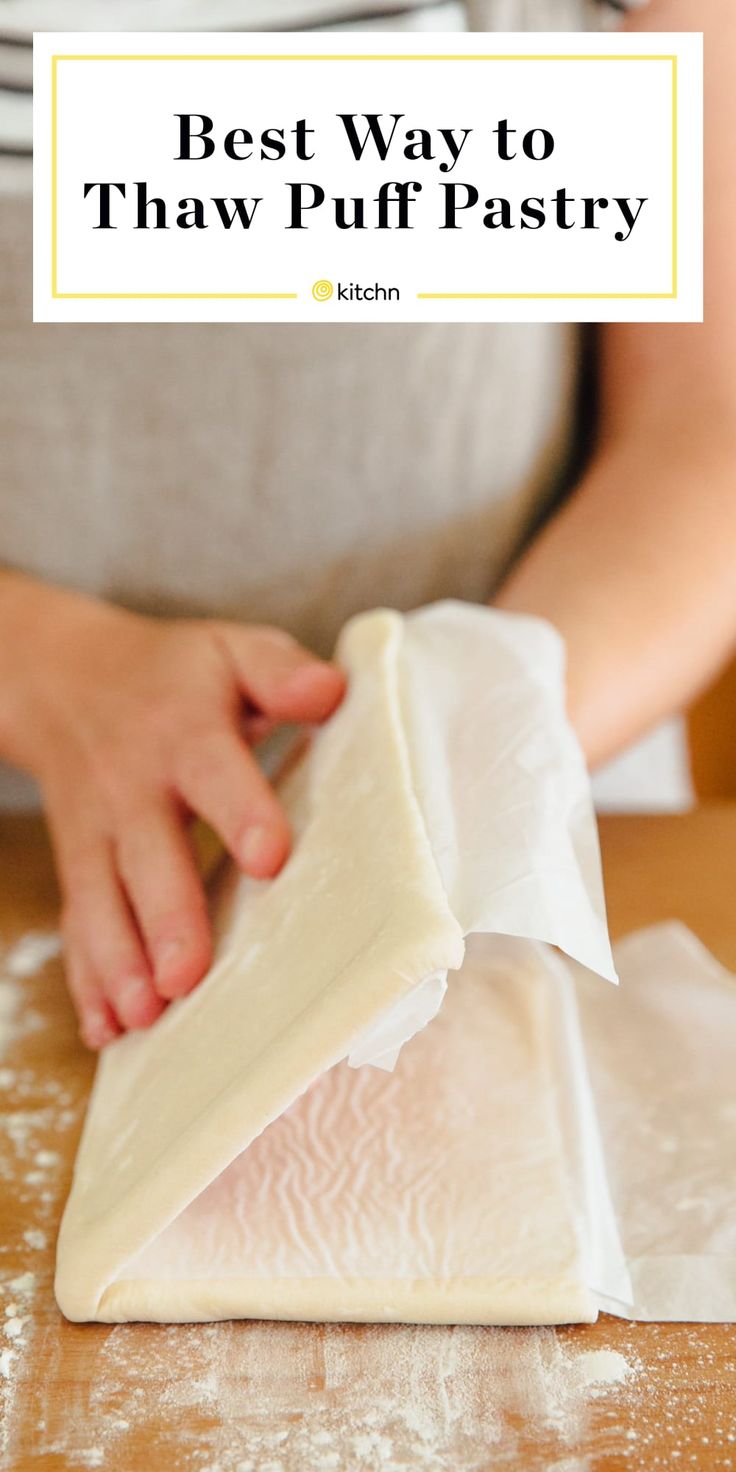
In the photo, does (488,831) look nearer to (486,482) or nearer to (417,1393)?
(417,1393)

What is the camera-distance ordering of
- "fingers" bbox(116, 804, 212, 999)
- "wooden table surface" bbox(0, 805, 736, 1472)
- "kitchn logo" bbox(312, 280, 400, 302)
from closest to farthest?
"wooden table surface" bbox(0, 805, 736, 1472) → "fingers" bbox(116, 804, 212, 999) → "kitchn logo" bbox(312, 280, 400, 302)

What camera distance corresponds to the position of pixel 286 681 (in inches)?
20.9

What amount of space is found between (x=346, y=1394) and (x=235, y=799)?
9.0 inches

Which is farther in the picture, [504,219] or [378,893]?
[504,219]

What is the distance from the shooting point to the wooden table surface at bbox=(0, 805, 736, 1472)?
1.03 ft

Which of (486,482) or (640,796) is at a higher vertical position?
(486,482)

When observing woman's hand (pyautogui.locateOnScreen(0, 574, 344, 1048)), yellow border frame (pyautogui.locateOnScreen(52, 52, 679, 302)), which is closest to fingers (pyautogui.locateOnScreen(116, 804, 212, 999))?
woman's hand (pyautogui.locateOnScreen(0, 574, 344, 1048))

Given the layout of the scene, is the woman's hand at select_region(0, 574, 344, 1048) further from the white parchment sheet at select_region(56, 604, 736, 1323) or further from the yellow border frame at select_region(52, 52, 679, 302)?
the yellow border frame at select_region(52, 52, 679, 302)

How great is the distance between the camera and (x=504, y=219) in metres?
0.55

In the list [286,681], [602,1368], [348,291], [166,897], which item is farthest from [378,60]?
[602,1368]

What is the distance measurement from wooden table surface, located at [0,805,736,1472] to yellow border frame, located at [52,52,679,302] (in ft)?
1.30

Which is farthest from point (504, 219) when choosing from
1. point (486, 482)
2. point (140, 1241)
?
point (140, 1241)

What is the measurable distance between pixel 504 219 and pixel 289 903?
34 cm

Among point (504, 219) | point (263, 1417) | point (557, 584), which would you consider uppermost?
point (504, 219)
